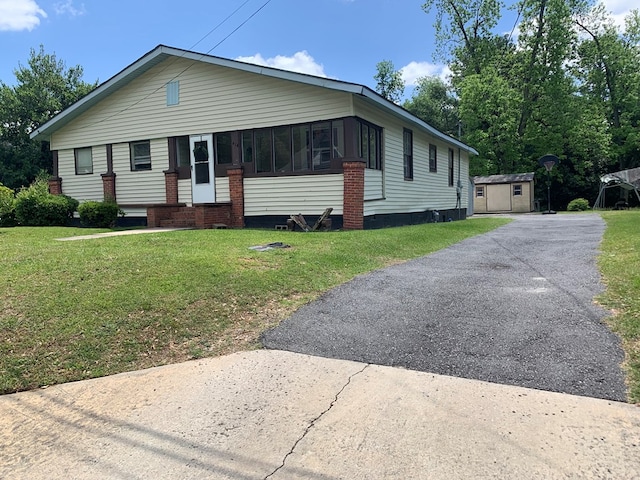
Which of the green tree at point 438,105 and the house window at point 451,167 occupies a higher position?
the green tree at point 438,105

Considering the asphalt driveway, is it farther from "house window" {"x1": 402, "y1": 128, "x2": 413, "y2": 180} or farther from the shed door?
the shed door

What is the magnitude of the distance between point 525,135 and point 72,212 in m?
33.0

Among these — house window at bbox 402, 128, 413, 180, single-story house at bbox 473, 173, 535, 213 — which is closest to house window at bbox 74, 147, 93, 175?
house window at bbox 402, 128, 413, 180

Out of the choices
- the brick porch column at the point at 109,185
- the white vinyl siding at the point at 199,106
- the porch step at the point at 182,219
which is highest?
the white vinyl siding at the point at 199,106

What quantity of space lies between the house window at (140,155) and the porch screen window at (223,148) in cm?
282

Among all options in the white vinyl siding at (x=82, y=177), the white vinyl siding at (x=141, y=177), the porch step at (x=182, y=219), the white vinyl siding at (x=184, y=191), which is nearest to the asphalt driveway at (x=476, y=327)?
the porch step at (x=182, y=219)

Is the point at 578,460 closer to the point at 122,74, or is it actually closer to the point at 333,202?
the point at 333,202

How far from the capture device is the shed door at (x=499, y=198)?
32.6 metres

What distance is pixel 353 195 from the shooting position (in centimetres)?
1204

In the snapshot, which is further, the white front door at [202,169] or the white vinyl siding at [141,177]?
the white vinyl siding at [141,177]

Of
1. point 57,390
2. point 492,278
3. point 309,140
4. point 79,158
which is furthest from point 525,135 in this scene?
point 57,390

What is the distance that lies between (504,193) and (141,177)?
25261mm

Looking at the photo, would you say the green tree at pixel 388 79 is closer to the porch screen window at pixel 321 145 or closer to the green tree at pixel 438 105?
the green tree at pixel 438 105

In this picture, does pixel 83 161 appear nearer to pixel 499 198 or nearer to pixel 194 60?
pixel 194 60
